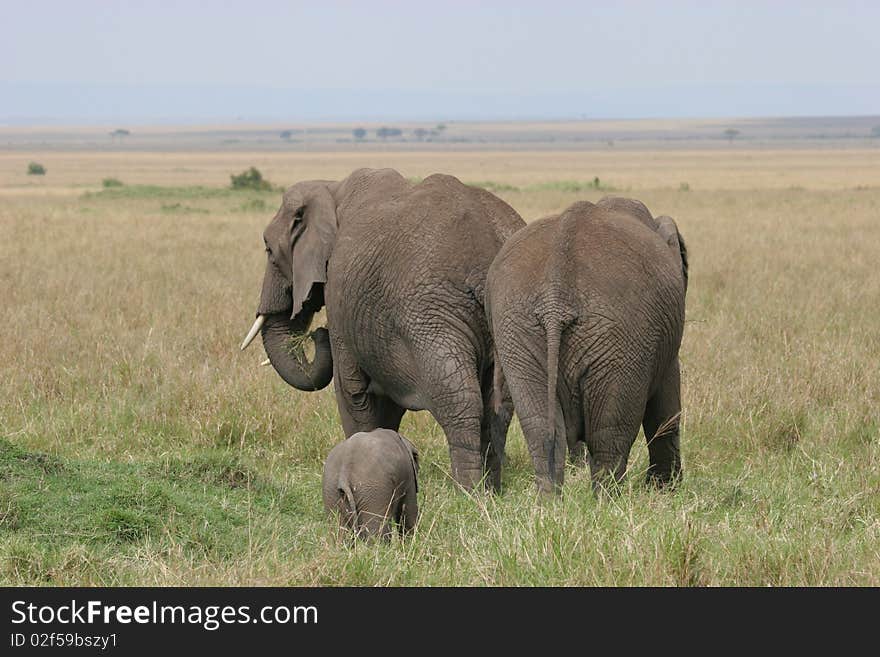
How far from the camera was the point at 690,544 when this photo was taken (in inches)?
181

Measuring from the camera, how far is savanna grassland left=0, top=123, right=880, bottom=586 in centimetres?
468

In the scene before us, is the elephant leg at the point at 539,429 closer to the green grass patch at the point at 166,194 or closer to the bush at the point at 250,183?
the green grass patch at the point at 166,194

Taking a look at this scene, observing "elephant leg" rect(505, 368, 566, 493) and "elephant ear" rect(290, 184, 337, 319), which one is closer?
"elephant leg" rect(505, 368, 566, 493)

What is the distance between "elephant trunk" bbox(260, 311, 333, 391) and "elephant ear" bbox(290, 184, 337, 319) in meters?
0.42

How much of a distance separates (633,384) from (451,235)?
4.23ft

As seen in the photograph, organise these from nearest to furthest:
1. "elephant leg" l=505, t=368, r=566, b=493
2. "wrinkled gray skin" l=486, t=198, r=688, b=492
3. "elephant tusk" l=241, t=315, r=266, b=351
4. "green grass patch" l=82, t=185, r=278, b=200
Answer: "wrinkled gray skin" l=486, t=198, r=688, b=492, "elephant leg" l=505, t=368, r=566, b=493, "elephant tusk" l=241, t=315, r=266, b=351, "green grass patch" l=82, t=185, r=278, b=200

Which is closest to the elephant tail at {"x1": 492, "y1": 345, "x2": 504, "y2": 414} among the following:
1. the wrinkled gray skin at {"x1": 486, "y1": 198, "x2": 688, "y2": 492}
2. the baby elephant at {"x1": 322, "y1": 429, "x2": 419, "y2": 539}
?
the wrinkled gray skin at {"x1": 486, "y1": 198, "x2": 688, "y2": 492}

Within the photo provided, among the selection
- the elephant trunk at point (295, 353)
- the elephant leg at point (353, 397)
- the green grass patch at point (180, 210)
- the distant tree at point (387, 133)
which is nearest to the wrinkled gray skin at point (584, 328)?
the elephant leg at point (353, 397)

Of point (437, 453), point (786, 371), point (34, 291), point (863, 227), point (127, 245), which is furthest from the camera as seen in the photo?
point (863, 227)

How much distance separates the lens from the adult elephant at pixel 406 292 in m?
6.01

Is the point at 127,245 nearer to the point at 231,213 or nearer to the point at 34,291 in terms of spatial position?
the point at 34,291

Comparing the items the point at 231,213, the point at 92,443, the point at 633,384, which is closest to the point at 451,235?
the point at 633,384

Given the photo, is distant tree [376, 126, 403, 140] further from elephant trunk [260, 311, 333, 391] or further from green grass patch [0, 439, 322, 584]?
green grass patch [0, 439, 322, 584]

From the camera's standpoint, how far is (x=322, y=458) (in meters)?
7.49
